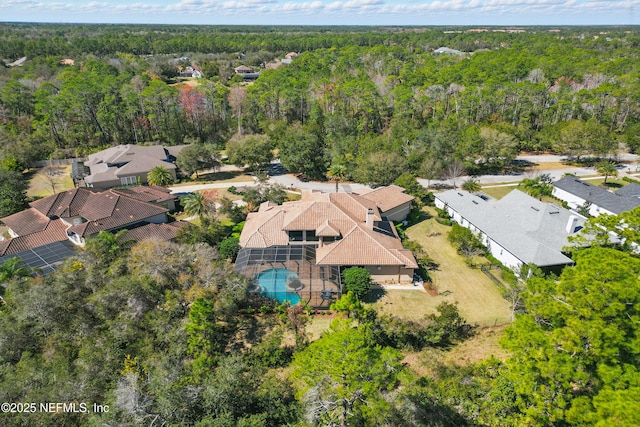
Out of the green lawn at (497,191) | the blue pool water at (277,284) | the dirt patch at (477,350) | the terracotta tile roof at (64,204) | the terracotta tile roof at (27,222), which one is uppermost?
the terracotta tile roof at (64,204)

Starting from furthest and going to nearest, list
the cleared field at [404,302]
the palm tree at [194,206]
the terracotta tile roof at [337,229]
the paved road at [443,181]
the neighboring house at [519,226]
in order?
the paved road at [443,181] < the palm tree at [194,206] < the neighboring house at [519,226] < the terracotta tile roof at [337,229] < the cleared field at [404,302]

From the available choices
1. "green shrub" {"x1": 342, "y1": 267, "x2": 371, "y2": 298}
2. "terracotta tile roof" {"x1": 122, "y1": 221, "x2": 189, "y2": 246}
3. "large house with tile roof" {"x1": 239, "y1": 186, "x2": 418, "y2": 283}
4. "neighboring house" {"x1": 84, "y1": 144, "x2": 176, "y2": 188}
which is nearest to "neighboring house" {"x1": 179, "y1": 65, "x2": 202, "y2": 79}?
"neighboring house" {"x1": 84, "y1": 144, "x2": 176, "y2": 188}

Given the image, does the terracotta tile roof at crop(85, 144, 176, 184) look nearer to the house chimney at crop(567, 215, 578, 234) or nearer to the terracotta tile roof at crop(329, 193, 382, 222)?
the terracotta tile roof at crop(329, 193, 382, 222)

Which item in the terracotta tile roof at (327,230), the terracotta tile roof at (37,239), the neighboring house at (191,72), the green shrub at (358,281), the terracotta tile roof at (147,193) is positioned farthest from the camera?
the neighboring house at (191,72)

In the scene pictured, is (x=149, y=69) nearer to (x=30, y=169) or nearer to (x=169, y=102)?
(x=169, y=102)

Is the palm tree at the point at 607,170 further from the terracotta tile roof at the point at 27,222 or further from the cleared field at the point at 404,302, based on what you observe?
the terracotta tile roof at the point at 27,222

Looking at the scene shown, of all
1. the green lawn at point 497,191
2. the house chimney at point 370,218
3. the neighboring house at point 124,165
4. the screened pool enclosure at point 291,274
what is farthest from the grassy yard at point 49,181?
the green lawn at point 497,191
